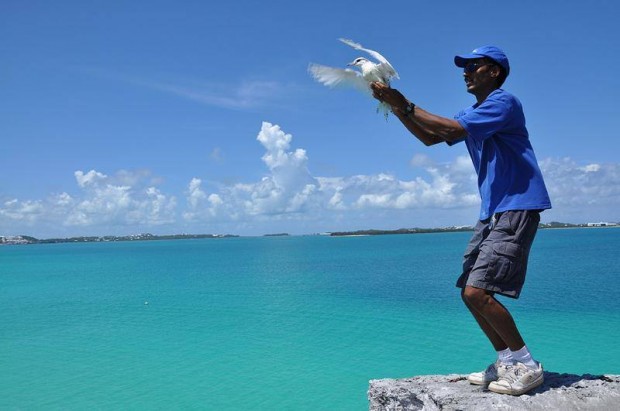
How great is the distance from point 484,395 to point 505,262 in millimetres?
1004

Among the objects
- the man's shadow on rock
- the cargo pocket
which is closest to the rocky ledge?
the man's shadow on rock

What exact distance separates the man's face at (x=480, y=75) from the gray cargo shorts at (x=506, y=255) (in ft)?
3.12

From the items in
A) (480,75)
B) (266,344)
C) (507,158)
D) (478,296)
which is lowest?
(266,344)

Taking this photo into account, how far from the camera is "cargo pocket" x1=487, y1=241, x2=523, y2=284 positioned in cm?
357

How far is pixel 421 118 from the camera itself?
3.43 metres

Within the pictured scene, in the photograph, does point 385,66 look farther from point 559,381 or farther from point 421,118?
point 559,381

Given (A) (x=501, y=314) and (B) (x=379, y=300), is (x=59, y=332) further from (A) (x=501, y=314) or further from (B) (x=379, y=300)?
(A) (x=501, y=314)

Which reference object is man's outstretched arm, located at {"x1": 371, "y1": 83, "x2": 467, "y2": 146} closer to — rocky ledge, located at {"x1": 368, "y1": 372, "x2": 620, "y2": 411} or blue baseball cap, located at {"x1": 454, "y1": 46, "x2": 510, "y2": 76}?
blue baseball cap, located at {"x1": 454, "y1": 46, "x2": 510, "y2": 76}

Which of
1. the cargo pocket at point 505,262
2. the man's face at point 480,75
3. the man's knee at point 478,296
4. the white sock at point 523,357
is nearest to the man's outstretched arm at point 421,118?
the man's face at point 480,75

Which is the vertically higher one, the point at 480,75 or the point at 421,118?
the point at 480,75

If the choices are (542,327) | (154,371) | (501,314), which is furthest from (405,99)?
(542,327)

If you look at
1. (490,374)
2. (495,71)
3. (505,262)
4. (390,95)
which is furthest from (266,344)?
(390,95)

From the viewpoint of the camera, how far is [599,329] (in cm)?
1877

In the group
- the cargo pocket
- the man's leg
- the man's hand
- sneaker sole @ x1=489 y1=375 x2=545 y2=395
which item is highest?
the man's hand
